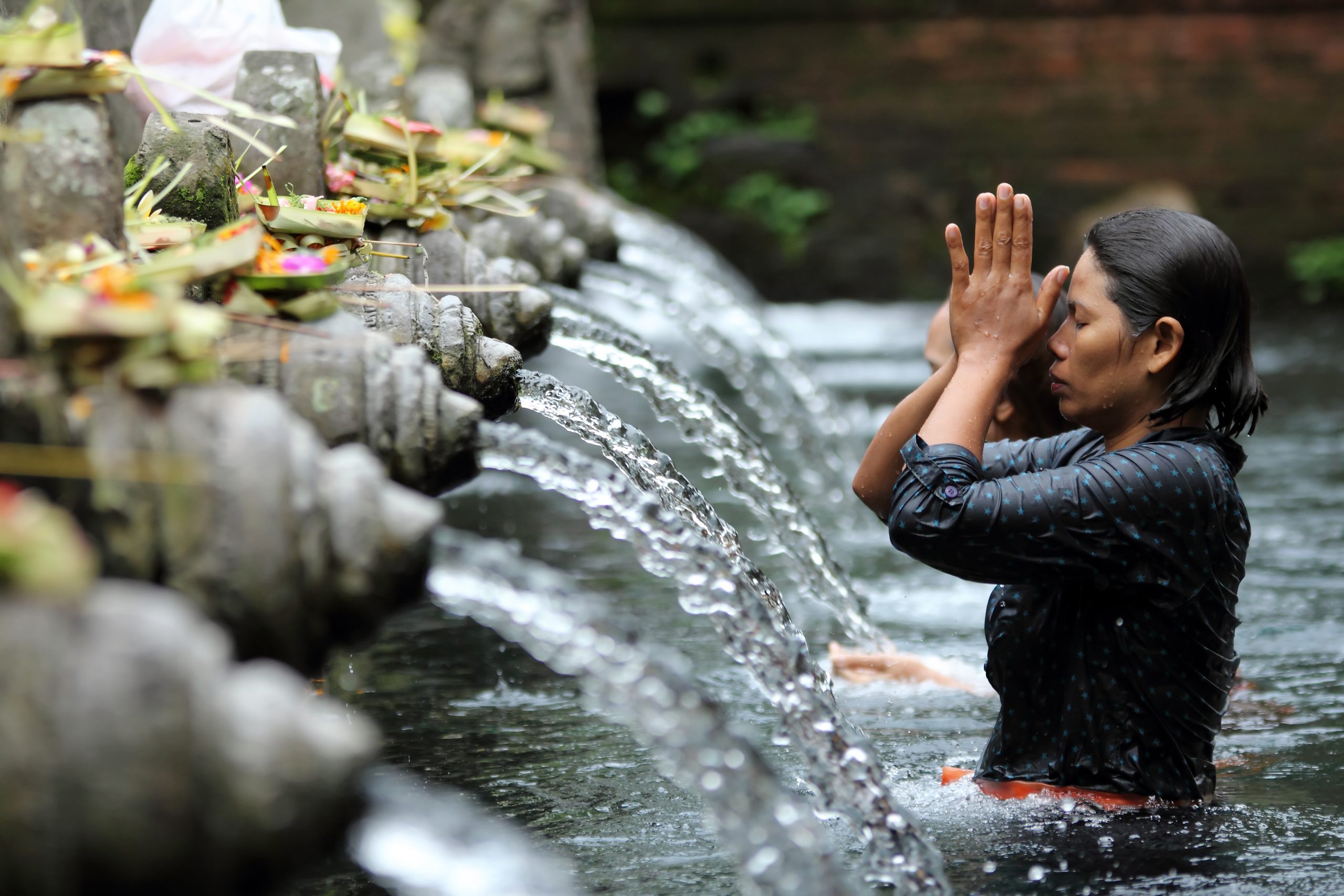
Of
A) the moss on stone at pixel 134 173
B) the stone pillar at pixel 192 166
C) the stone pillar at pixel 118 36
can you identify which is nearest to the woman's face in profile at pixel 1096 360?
the stone pillar at pixel 192 166

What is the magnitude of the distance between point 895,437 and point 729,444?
1095mm

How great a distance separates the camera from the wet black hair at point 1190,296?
2.16 m

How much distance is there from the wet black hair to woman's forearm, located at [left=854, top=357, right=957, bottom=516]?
30cm

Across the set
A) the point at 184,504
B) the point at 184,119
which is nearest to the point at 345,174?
the point at 184,119

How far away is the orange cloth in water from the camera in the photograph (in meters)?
2.29

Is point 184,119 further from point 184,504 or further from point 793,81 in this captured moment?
point 793,81

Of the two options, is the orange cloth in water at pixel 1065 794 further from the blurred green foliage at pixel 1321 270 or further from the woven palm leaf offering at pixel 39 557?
the blurred green foliage at pixel 1321 270

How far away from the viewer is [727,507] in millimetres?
5207

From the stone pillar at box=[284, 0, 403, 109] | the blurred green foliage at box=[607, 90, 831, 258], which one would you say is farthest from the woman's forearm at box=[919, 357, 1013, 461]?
the blurred green foliage at box=[607, 90, 831, 258]

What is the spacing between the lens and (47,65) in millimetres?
1619

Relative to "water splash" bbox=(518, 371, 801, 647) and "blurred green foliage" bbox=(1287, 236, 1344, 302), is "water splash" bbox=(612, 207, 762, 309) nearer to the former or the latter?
"water splash" bbox=(518, 371, 801, 647)

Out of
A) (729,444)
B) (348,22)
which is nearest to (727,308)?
(348,22)

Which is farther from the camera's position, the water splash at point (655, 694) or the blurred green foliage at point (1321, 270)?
the blurred green foliage at point (1321, 270)

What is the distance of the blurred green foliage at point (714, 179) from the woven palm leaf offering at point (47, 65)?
1093 cm
